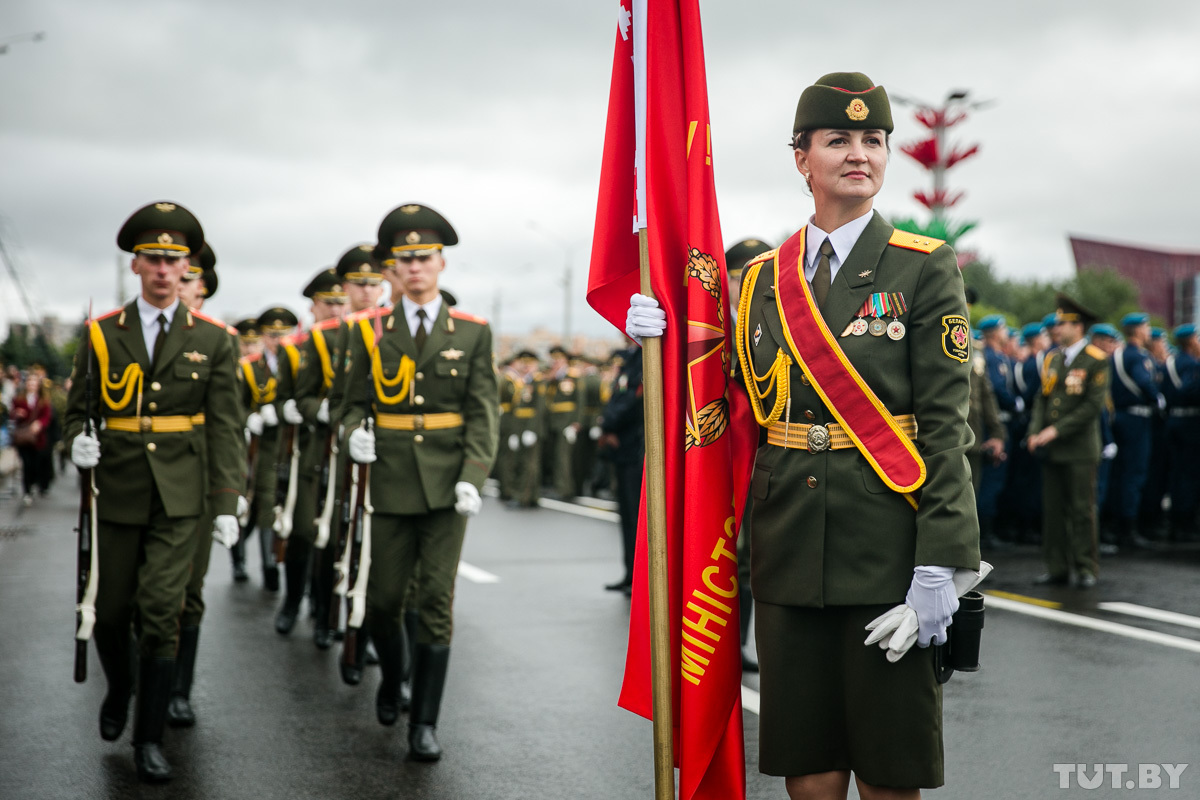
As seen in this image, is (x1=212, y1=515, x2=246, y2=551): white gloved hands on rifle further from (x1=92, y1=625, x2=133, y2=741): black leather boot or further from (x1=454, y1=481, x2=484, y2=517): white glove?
(x1=454, y1=481, x2=484, y2=517): white glove

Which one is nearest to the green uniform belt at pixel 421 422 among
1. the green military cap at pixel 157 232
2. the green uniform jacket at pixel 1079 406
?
the green military cap at pixel 157 232

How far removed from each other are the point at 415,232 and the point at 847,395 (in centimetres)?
304

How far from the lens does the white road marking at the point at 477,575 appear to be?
9.70 meters

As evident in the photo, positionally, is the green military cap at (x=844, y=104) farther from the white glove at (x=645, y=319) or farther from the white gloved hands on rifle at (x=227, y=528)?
the white gloved hands on rifle at (x=227, y=528)

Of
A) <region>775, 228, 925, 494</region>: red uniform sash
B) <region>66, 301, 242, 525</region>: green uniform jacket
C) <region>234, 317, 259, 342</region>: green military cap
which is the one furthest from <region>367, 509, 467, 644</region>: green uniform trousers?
<region>234, 317, 259, 342</region>: green military cap

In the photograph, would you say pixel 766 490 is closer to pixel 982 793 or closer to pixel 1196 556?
pixel 982 793

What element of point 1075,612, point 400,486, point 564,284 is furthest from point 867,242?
point 564,284

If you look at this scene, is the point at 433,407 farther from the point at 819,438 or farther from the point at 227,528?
the point at 819,438

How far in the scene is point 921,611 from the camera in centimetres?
273

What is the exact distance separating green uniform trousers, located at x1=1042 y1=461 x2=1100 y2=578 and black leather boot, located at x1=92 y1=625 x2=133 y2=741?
7250 mm

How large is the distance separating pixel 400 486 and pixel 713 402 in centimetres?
240

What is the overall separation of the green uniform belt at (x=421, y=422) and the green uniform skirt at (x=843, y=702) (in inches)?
104

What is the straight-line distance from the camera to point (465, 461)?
525 cm

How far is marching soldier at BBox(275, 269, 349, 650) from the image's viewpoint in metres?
7.25
